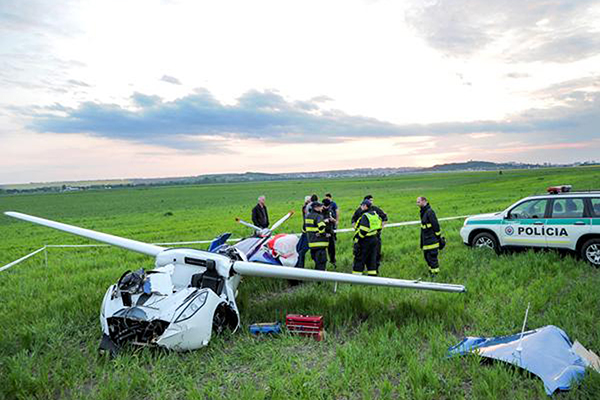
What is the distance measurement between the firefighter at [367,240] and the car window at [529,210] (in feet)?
12.9

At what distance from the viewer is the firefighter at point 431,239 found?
9.55 metres

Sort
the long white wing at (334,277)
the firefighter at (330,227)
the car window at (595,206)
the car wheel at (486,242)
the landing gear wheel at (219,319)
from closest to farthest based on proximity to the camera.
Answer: the long white wing at (334,277), the landing gear wheel at (219,319), the car window at (595,206), the firefighter at (330,227), the car wheel at (486,242)

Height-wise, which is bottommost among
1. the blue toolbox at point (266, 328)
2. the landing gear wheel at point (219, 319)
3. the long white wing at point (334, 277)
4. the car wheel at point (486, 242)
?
the blue toolbox at point (266, 328)

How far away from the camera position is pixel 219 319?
259 inches

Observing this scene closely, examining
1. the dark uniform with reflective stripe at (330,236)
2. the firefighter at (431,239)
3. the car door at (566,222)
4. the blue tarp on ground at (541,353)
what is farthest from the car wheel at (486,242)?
the blue tarp on ground at (541,353)

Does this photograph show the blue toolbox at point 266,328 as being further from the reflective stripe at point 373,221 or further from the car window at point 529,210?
the car window at point 529,210

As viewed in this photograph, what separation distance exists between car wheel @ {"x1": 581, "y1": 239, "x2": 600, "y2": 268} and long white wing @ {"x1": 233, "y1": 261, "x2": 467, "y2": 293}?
17.0ft

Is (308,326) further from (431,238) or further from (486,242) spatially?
(486,242)

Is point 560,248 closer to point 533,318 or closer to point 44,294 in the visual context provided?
point 533,318

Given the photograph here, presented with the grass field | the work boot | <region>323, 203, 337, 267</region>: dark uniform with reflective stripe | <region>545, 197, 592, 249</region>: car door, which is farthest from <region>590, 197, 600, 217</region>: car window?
<region>323, 203, 337, 267</region>: dark uniform with reflective stripe

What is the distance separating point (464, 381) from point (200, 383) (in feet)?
11.3

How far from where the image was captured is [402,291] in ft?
26.7

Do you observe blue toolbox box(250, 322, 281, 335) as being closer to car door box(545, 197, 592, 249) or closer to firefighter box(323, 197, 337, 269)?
firefighter box(323, 197, 337, 269)

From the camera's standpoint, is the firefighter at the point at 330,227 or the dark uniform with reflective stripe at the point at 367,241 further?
the firefighter at the point at 330,227
